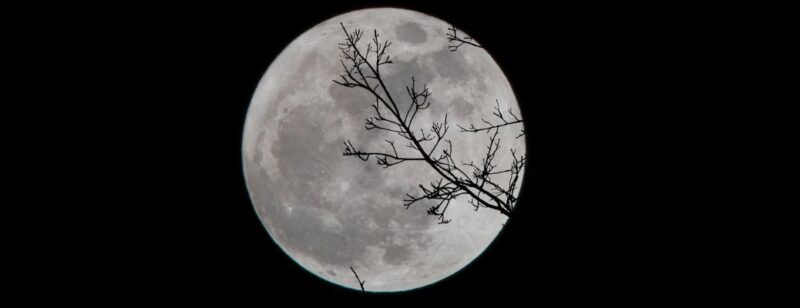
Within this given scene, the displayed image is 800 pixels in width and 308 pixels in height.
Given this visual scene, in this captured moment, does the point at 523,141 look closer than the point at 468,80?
No

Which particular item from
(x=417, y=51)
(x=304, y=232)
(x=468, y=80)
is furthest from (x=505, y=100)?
(x=304, y=232)

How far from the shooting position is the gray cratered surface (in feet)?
26.0

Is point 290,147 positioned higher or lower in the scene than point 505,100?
lower

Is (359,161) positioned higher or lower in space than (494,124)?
lower

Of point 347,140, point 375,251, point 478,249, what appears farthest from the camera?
point 478,249

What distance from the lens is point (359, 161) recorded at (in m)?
7.89

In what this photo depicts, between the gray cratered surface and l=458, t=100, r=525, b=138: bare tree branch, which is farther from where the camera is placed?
the gray cratered surface

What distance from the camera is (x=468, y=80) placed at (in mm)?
8484

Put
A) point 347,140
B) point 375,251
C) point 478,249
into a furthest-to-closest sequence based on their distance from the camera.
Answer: point 478,249 < point 375,251 < point 347,140

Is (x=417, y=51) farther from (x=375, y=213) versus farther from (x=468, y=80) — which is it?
(x=375, y=213)

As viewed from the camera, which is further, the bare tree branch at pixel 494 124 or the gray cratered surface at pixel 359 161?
the gray cratered surface at pixel 359 161

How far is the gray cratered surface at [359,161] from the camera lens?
7934 mm

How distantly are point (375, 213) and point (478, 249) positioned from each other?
1.94 meters

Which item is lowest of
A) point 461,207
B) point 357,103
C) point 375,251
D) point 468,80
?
point 375,251
